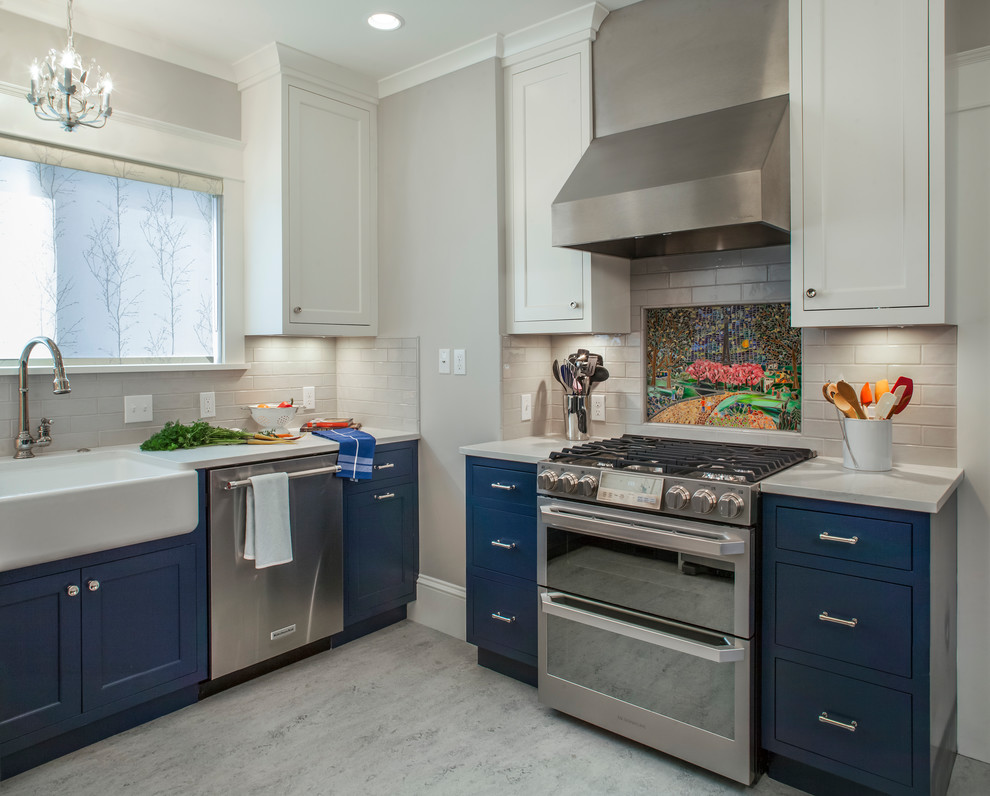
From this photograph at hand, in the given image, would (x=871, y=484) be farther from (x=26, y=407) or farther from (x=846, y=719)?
(x=26, y=407)

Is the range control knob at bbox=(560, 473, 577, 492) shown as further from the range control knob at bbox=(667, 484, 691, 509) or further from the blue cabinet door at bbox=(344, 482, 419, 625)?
the blue cabinet door at bbox=(344, 482, 419, 625)

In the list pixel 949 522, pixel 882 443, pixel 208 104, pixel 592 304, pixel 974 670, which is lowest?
pixel 974 670

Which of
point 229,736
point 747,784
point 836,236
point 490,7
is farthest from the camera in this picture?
point 490,7

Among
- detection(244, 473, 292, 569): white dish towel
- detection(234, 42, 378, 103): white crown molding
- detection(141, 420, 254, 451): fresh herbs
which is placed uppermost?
detection(234, 42, 378, 103): white crown molding

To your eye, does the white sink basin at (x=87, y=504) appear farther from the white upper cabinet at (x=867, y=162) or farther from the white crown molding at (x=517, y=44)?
the white upper cabinet at (x=867, y=162)

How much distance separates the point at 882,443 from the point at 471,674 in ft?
5.98

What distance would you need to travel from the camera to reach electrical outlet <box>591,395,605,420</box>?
322 cm

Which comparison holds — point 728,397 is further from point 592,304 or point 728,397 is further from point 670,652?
point 670,652

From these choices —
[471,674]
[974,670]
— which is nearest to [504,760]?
[471,674]

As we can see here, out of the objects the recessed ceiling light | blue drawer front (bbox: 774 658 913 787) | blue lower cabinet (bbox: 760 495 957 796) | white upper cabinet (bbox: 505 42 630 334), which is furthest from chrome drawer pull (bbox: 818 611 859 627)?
the recessed ceiling light

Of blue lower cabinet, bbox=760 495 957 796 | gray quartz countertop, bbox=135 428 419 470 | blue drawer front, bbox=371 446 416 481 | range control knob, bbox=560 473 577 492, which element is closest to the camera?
blue lower cabinet, bbox=760 495 957 796

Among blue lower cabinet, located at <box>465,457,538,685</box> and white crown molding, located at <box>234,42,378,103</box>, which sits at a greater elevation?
white crown molding, located at <box>234,42,378,103</box>

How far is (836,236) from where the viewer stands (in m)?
2.25

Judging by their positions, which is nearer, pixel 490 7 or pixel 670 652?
pixel 670 652
